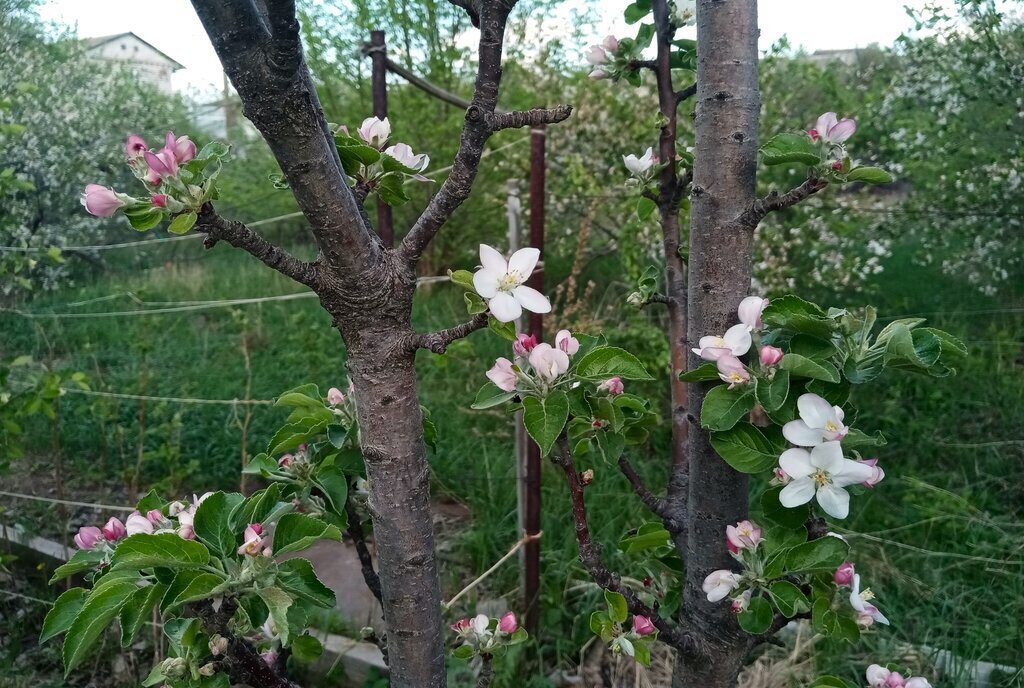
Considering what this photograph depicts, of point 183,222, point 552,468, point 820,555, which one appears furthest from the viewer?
point 552,468

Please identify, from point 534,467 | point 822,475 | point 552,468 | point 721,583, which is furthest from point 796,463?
point 552,468

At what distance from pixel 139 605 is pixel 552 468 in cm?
223

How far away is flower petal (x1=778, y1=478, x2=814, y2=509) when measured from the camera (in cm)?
87

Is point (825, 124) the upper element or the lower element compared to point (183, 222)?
upper

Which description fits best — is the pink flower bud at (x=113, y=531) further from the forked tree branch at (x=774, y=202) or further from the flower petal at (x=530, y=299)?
the forked tree branch at (x=774, y=202)

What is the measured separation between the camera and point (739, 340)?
0.93m

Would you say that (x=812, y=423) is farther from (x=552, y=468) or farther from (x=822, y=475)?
(x=552, y=468)

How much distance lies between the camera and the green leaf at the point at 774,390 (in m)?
0.87

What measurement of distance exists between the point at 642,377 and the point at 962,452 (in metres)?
3.00

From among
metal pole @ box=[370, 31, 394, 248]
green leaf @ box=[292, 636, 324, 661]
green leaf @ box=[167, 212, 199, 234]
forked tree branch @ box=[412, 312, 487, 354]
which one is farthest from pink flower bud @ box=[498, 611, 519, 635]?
metal pole @ box=[370, 31, 394, 248]

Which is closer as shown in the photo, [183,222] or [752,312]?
[183,222]

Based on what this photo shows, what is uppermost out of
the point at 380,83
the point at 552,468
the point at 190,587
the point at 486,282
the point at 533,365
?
the point at 380,83

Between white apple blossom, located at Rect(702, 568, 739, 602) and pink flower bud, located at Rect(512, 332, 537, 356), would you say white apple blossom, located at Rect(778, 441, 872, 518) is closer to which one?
white apple blossom, located at Rect(702, 568, 739, 602)

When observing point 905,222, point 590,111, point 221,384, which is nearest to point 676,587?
point 221,384
